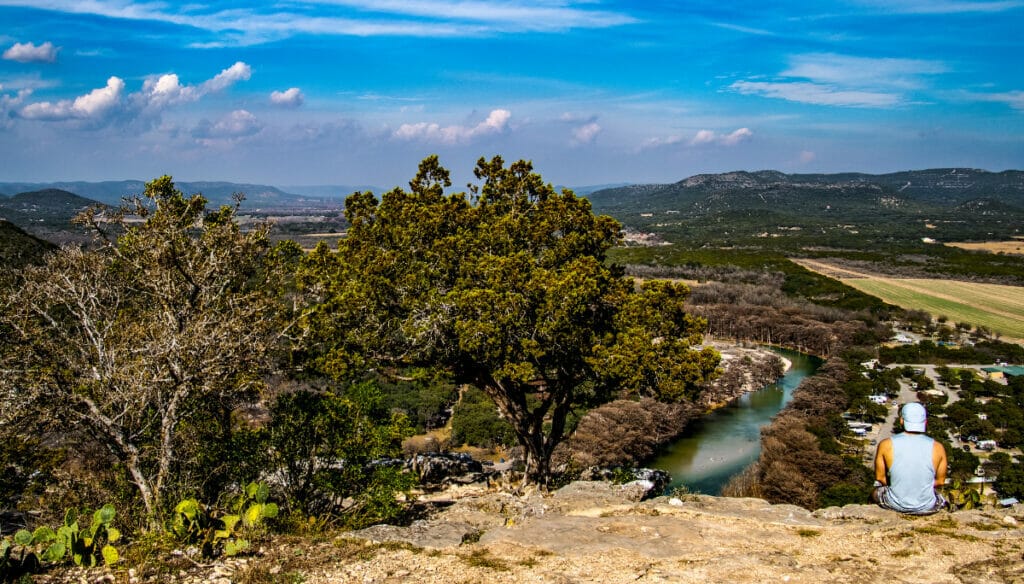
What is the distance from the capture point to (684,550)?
743cm

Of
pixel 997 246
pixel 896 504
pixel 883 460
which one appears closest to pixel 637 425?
pixel 896 504

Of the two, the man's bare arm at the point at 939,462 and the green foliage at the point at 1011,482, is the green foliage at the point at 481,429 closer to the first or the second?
the green foliage at the point at 1011,482

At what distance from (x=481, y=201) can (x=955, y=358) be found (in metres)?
72.5

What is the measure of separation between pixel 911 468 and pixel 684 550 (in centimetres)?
278

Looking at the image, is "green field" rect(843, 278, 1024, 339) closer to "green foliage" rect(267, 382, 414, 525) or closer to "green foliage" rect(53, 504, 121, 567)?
"green foliage" rect(267, 382, 414, 525)

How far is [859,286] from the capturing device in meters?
113

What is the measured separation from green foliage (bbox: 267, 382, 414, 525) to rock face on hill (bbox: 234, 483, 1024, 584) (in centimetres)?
97

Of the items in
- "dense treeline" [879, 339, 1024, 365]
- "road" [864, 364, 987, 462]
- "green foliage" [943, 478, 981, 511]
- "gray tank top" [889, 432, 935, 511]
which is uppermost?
"gray tank top" [889, 432, 935, 511]

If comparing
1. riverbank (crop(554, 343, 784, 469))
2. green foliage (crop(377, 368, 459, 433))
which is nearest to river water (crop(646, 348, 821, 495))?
riverbank (crop(554, 343, 784, 469))

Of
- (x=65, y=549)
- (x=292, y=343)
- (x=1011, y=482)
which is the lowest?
(x=1011, y=482)

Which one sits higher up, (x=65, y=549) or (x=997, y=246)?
(x=997, y=246)

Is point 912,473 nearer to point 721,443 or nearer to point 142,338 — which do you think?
point 142,338

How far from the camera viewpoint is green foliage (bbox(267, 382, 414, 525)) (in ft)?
30.3

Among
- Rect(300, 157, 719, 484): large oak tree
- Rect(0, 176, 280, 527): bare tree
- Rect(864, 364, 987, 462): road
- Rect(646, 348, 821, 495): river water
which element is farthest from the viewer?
Rect(864, 364, 987, 462): road
